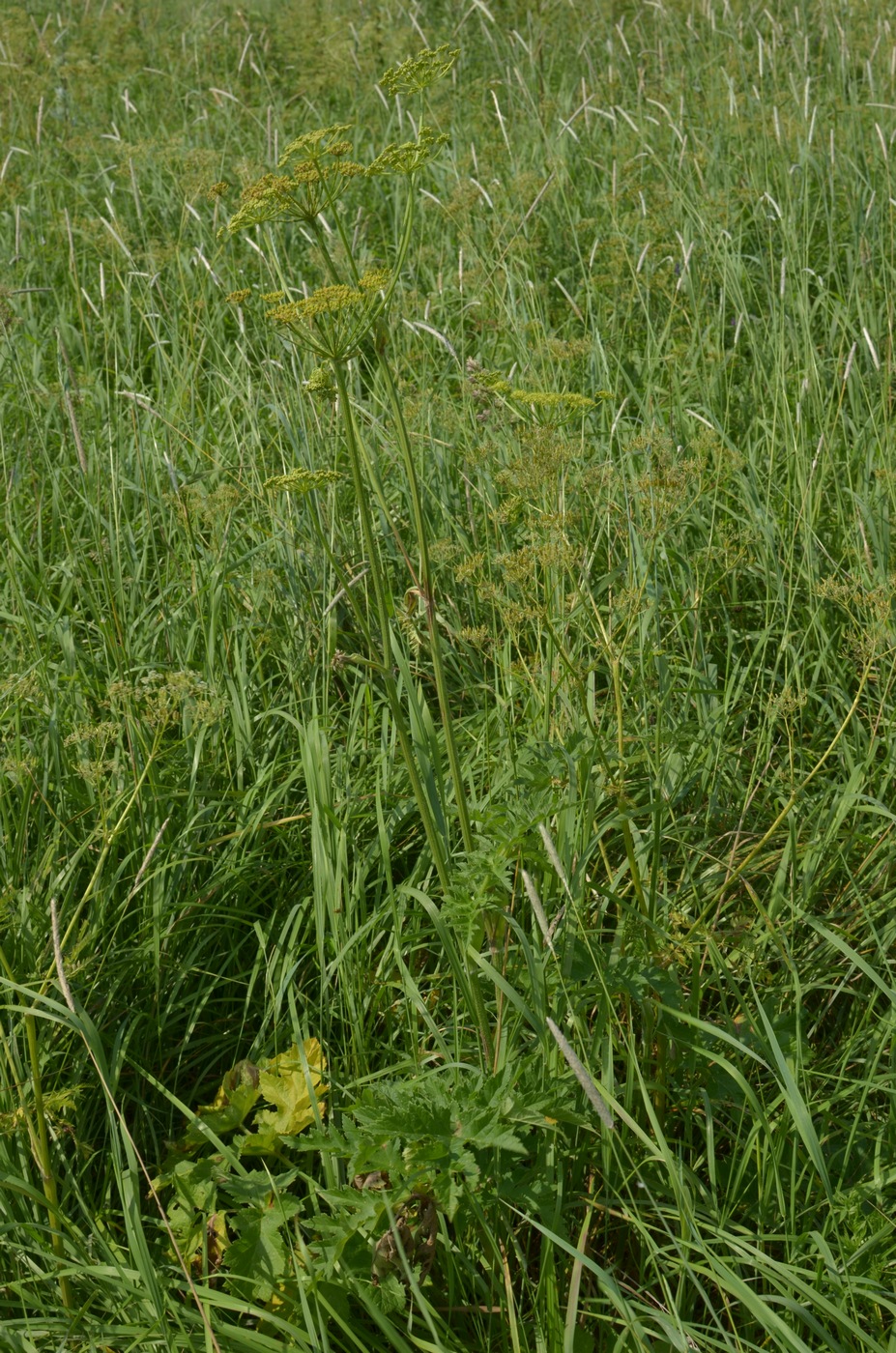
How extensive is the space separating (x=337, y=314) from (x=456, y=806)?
87 cm

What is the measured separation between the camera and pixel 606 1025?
165 centimetres

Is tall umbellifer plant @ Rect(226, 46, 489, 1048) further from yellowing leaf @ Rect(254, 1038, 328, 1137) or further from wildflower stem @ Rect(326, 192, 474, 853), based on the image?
yellowing leaf @ Rect(254, 1038, 328, 1137)

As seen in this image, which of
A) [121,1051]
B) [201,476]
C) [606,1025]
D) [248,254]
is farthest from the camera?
[248,254]

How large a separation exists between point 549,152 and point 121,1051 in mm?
3673

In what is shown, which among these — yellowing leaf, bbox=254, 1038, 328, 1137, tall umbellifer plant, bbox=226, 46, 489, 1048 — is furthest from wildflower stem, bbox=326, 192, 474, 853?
yellowing leaf, bbox=254, 1038, 328, 1137

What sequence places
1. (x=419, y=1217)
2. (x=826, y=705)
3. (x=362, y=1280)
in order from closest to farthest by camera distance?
(x=362, y=1280), (x=419, y=1217), (x=826, y=705)

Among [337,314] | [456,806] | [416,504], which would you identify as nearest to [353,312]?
[337,314]

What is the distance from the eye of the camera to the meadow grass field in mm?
1481

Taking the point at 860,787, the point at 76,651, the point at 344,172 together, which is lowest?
the point at 860,787

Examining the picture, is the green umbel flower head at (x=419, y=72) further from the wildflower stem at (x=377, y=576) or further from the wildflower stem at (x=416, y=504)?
the wildflower stem at (x=377, y=576)

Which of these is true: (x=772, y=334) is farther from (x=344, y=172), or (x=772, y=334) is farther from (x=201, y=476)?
(x=344, y=172)

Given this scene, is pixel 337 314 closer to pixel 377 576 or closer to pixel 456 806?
pixel 377 576

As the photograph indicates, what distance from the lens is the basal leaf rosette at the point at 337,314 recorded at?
1385mm

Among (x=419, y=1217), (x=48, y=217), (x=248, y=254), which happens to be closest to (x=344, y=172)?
(x=419, y=1217)
